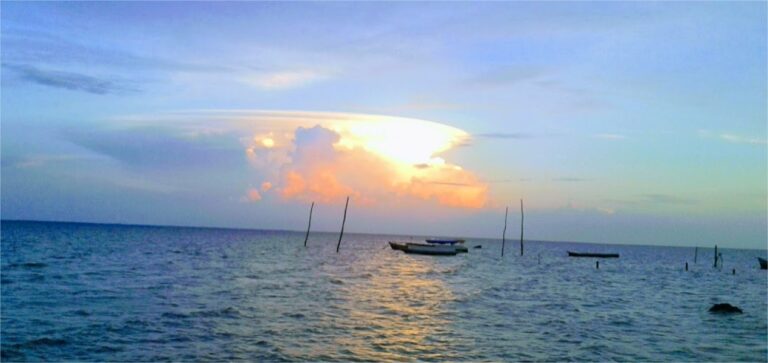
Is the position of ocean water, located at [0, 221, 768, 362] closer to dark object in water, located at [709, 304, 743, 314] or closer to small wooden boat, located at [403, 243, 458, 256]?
dark object in water, located at [709, 304, 743, 314]

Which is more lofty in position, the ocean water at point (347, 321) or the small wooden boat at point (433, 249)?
the small wooden boat at point (433, 249)

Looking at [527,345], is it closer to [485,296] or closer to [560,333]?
[560,333]

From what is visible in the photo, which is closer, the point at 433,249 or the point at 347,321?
the point at 347,321

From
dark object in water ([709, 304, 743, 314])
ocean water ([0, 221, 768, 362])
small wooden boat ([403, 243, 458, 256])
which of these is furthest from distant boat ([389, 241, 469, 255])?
dark object in water ([709, 304, 743, 314])

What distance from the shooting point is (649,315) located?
31781mm

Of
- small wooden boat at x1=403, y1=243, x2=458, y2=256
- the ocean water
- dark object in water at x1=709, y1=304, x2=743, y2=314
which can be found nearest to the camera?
the ocean water

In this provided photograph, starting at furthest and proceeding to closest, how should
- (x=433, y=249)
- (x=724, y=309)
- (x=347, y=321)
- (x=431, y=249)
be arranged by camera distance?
(x=431, y=249)
(x=433, y=249)
(x=724, y=309)
(x=347, y=321)

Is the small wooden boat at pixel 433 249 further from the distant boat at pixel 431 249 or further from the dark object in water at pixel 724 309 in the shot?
the dark object in water at pixel 724 309

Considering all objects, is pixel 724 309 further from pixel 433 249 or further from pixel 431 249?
pixel 431 249

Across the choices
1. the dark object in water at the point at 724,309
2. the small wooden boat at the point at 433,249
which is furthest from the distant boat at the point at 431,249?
the dark object in water at the point at 724,309

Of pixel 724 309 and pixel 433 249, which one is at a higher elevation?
pixel 724 309

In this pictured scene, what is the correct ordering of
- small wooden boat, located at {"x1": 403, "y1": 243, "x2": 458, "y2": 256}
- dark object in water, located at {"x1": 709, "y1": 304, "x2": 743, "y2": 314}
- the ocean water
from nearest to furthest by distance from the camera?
the ocean water, dark object in water, located at {"x1": 709, "y1": 304, "x2": 743, "y2": 314}, small wooden boat, located at {"x1": 403, "y1": 243, "x2": 458, "y2": 256}

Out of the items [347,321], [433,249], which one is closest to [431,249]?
[433,249]

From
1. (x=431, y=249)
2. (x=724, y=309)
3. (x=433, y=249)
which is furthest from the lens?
(x=431, y=249)
